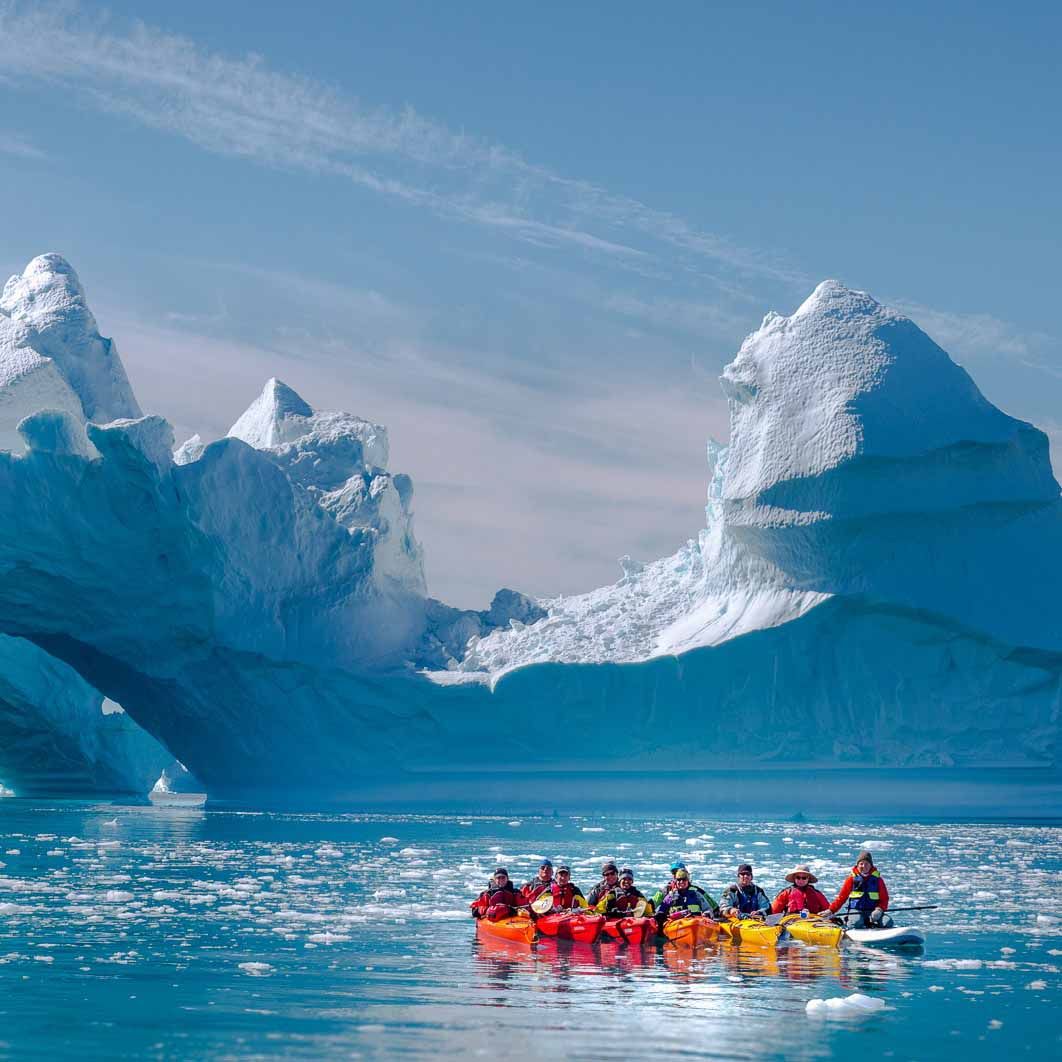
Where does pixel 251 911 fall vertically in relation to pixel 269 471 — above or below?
below

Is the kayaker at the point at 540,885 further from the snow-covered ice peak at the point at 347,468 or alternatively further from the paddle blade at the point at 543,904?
the snow-covered ice peak at the point at 347,468

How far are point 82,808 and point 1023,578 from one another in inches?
1043

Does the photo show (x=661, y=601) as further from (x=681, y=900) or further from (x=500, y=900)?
(x=681, y=900)

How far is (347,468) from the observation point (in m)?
→ 40.9

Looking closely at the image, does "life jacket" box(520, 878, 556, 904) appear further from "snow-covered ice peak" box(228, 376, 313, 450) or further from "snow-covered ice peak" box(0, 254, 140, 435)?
"snow-covered ice peak" box(228, 376, 313, 450)

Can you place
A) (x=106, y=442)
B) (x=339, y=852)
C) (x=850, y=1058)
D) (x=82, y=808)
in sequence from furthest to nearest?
(x=82, y=808) → (x=106, y=442) → (x=339, y=852) → (x=850, y=1058)


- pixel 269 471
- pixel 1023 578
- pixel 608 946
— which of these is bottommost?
pixel 608 946

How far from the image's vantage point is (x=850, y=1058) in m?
9.30

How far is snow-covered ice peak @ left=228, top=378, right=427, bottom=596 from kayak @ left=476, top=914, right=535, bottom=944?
23596 millimetres

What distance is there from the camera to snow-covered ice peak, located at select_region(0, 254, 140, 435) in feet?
110

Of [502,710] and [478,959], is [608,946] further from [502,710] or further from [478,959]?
[502,710]

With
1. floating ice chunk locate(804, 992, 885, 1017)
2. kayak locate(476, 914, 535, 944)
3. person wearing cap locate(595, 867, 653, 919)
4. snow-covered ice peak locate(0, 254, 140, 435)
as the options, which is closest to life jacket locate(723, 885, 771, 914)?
person wearing cap locate(595, 867, 653, 919)

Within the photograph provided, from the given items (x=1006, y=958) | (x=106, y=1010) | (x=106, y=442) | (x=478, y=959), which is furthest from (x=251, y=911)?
(x=106, y=442)

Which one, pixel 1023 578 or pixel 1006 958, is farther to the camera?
pixel 1023 578
